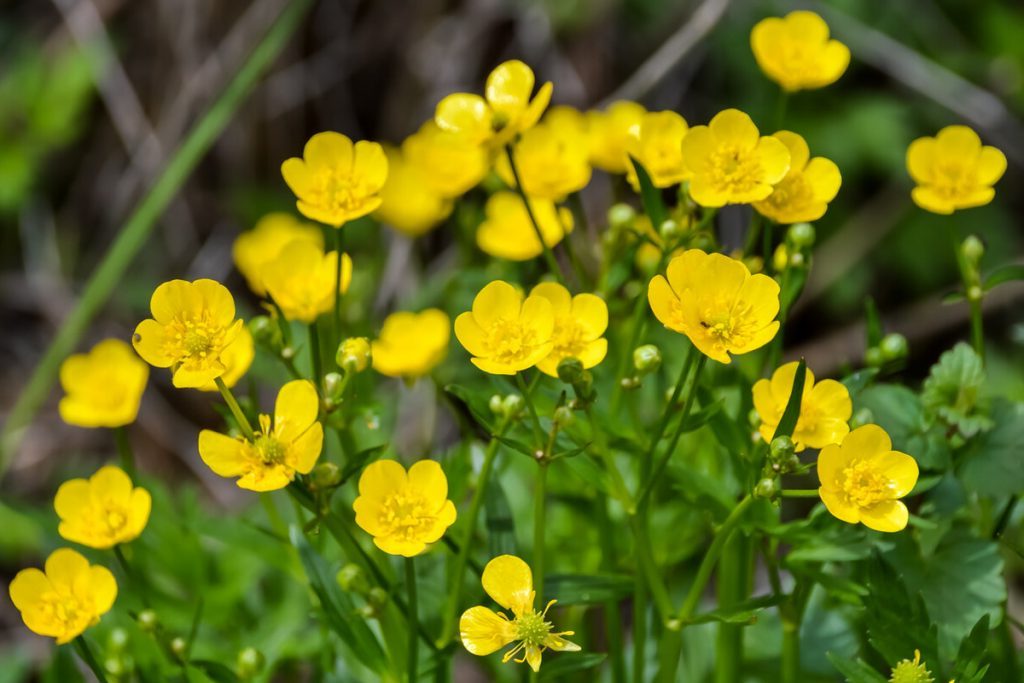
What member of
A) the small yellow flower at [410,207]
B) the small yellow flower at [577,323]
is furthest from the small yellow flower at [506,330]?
the small yellow flower at [410,207]

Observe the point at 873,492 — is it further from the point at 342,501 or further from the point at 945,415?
the point at 342,501

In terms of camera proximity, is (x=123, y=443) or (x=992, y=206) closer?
(x=123, y=443)

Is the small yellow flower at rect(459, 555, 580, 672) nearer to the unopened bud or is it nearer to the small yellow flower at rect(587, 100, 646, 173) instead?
the unopened bud

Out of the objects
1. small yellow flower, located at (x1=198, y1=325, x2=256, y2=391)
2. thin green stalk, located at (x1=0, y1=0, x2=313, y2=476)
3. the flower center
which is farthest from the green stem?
thin green stalk, located at (x1=0, y1=0, x2=313, y2=476)

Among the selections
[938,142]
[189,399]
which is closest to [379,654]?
[938,142]

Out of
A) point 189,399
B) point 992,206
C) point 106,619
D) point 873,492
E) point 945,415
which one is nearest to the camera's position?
point 873,492

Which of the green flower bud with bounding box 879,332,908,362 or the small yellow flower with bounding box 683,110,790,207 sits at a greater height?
the small yellow flower with bounding box 683,110,790,207
